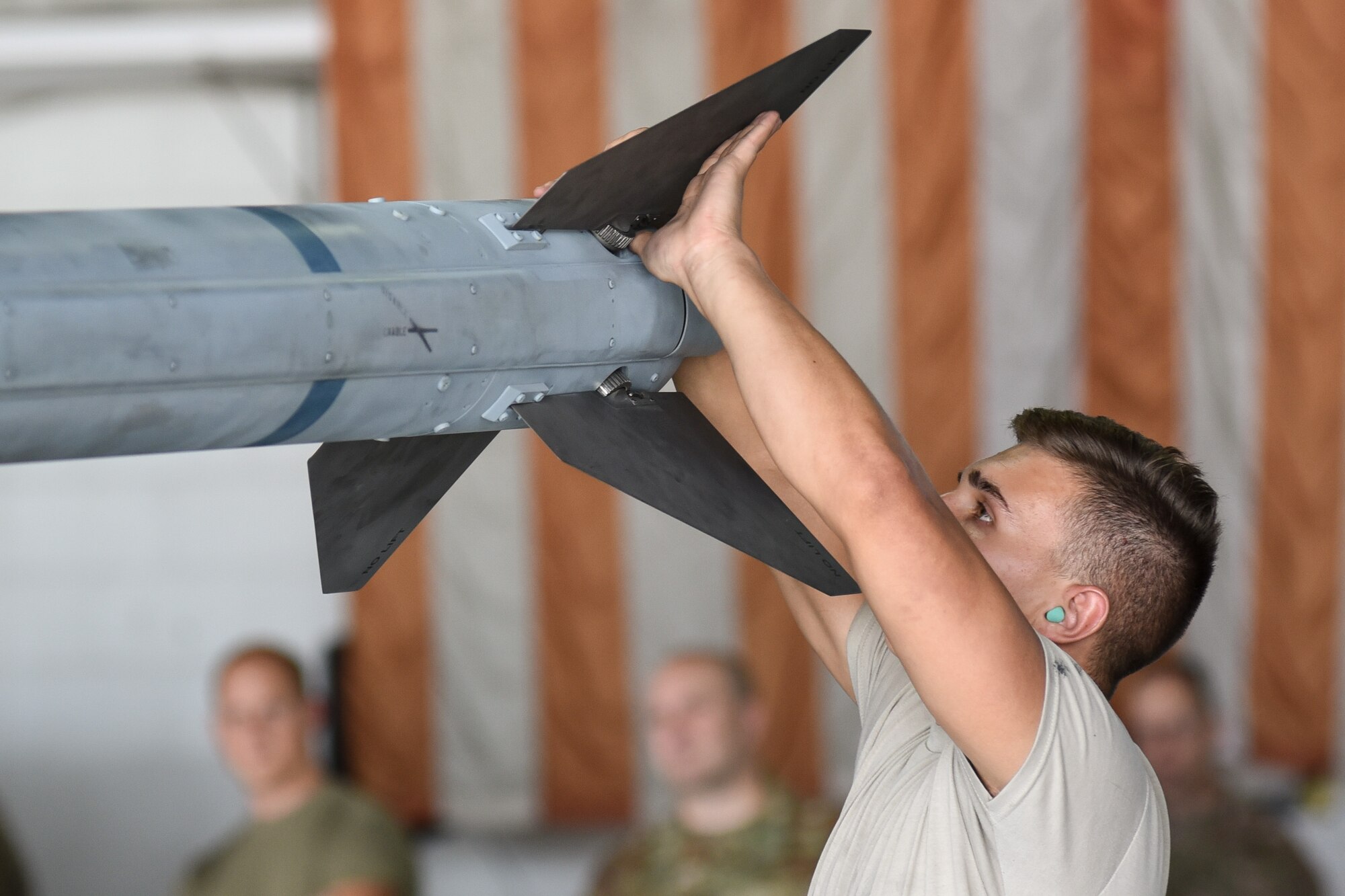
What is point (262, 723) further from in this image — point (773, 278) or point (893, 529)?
point (893, 529)

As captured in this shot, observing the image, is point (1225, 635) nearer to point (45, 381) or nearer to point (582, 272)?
point (582, 272)

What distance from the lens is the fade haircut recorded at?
923 mm

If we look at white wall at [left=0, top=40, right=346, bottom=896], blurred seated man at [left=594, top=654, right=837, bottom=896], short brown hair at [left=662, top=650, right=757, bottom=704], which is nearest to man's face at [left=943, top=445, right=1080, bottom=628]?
blurred seated man at [left=594, top=654, right=837, bottom=896]

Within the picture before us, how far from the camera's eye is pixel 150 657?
2957 mm

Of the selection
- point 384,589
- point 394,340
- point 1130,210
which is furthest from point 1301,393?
point 394,340

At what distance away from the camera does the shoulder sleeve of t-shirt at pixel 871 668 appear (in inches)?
40.4

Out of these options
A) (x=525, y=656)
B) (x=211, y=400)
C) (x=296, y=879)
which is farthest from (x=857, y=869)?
(x=525, y=656)

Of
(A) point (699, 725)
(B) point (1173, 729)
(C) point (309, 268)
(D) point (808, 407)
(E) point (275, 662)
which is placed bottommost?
(B) point (1173, 729)

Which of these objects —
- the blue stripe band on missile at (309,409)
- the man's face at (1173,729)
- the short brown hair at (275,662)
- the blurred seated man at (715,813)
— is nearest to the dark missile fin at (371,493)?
the blue stripe band on missile at (309,409)

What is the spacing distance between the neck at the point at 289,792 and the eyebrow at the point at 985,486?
1434 millimetres

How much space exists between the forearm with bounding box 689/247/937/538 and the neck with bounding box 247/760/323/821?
151 centimetres

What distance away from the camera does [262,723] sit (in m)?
2.12

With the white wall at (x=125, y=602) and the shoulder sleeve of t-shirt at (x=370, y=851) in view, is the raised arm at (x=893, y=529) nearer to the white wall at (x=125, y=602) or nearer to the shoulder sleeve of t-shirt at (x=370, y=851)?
the shoulder sleeve of t-shirt at (x=370, y=851)

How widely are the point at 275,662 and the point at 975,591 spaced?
1700mm
